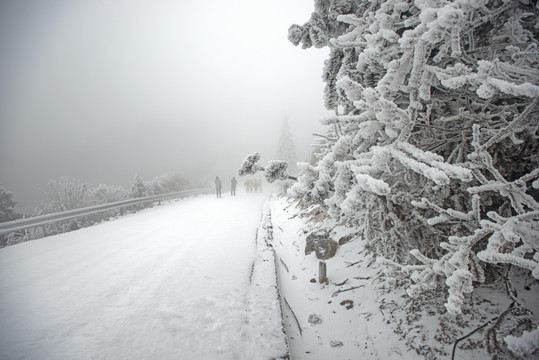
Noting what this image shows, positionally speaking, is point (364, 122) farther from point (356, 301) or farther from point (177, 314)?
point (177, 314)

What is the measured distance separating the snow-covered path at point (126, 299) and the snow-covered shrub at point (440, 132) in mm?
2608

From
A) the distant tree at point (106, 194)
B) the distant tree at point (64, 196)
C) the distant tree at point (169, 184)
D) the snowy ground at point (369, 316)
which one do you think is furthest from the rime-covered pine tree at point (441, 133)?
the distant tree at point (169, 184)

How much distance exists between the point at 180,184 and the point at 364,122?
29.7 metres

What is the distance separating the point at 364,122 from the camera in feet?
7.73

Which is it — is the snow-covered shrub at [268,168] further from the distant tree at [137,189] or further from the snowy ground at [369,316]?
the distant tree at [137,189]

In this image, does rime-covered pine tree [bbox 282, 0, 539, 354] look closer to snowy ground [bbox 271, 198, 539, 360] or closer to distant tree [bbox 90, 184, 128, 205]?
snowy ground [bbox 271, 198, 539, 360]

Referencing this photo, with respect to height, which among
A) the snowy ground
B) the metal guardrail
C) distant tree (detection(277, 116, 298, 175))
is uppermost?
distant tree (detection(277, 116, 298, 175))

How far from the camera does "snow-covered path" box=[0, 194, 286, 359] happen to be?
3283 mm

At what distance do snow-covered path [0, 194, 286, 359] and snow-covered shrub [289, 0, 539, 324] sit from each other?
2608mm

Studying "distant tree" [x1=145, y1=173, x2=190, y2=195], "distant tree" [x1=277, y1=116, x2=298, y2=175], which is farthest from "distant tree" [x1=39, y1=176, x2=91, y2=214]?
"distant tree" [x1=277, y1=116, x2=298, y2=175]

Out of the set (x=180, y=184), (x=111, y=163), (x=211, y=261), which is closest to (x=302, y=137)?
(x=111, y=163)

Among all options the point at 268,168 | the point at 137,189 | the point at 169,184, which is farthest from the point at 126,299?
the point at 169,184

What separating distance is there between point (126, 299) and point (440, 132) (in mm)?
5593

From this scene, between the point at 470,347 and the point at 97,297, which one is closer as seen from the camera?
the point at 470,347
